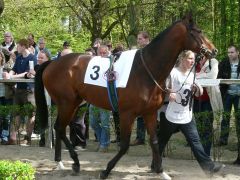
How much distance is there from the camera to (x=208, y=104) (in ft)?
27.7

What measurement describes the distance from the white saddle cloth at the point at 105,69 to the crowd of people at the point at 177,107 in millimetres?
213

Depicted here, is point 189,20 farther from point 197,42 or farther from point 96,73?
point 96,73

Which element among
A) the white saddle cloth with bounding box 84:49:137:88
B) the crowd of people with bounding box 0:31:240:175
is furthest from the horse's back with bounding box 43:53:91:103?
the crowd of people with bounding box 0:31:240:175

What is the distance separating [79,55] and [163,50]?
158cm

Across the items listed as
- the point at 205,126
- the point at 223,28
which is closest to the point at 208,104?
the point at 205,126

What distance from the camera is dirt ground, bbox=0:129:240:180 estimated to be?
271 inches

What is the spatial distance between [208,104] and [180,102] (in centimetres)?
197

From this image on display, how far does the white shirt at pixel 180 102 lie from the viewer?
6.62 metres

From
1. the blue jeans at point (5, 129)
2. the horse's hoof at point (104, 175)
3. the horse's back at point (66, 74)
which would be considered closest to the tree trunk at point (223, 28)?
the blue jeans at point (5, 129)

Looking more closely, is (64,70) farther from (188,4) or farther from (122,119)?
(188,4)

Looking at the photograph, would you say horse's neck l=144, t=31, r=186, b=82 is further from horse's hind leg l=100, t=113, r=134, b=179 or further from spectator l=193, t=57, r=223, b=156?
spectator l=193, t=57, r=223, b=156

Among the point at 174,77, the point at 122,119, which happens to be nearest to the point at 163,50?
the point at 174,77

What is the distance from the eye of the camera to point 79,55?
7555 mm

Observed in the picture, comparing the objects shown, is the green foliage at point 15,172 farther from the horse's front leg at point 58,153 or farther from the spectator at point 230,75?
the spectator at point 230,75
